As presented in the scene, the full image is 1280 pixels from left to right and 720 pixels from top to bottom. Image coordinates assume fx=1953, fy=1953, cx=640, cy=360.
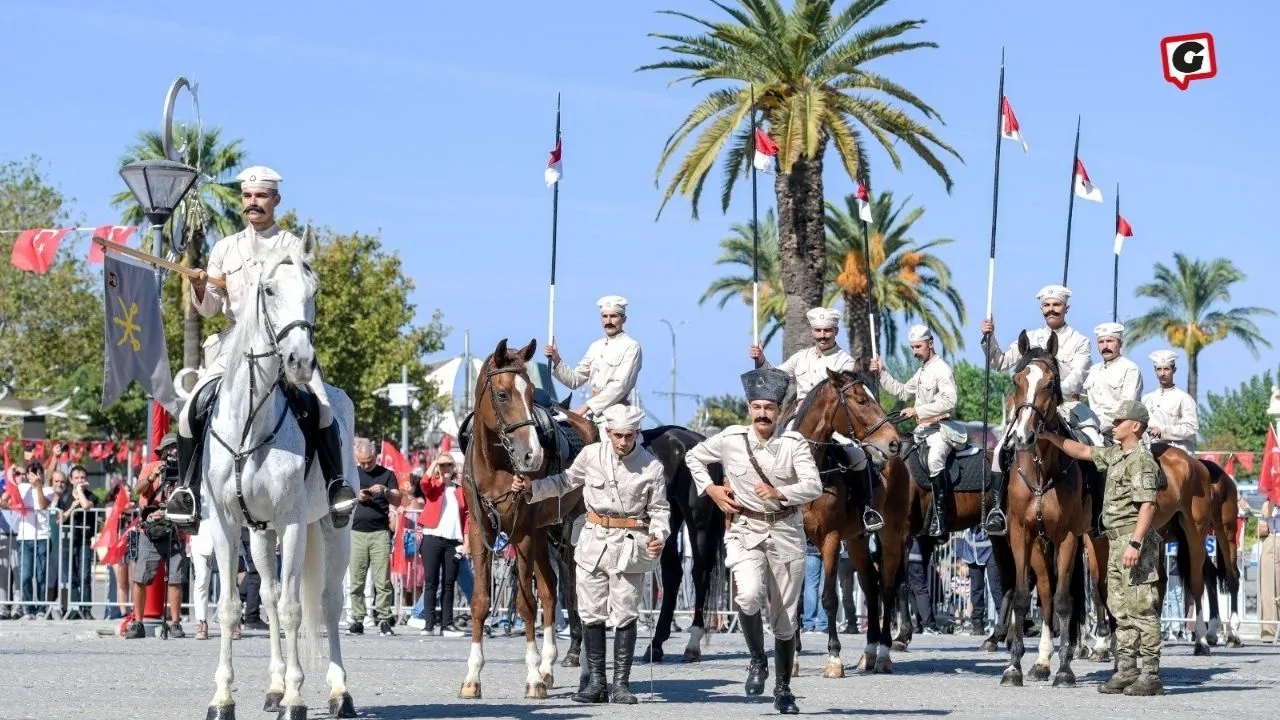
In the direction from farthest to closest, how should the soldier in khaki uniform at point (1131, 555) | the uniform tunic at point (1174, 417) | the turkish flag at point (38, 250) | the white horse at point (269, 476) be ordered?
the turkish flag at point (38, 250)
the uniform tunic at point (1174, 417)
the soldier in khaki uniform at point (1131, 555)
the white horse at point (269, 476)

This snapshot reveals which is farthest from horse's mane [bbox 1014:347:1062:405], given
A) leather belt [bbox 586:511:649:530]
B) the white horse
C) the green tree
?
the green tree

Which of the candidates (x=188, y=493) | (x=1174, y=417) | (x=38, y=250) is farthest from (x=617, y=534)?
(x=38, y=250)

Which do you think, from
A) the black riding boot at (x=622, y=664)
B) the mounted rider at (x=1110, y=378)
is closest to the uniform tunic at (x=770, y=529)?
the black riding boot at (x=622, y=664)

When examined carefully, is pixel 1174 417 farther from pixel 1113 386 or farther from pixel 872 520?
pixel 872 520

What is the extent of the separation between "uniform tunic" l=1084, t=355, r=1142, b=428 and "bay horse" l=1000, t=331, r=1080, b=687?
9.59ft

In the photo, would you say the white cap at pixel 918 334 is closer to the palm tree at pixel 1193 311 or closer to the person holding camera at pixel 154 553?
the person holding camera at pixel 154 553

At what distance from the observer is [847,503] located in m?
16.6

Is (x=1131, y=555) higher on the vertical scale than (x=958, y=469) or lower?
lower

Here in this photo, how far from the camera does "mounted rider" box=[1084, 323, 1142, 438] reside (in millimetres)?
18766

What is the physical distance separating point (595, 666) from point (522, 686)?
1534 mm

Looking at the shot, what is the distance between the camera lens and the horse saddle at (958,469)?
1989cm

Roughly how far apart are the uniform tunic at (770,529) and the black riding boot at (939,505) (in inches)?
285

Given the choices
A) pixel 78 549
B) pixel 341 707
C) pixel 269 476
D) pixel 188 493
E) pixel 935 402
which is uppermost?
pixel 935 402

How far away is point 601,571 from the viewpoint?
1343 cm
